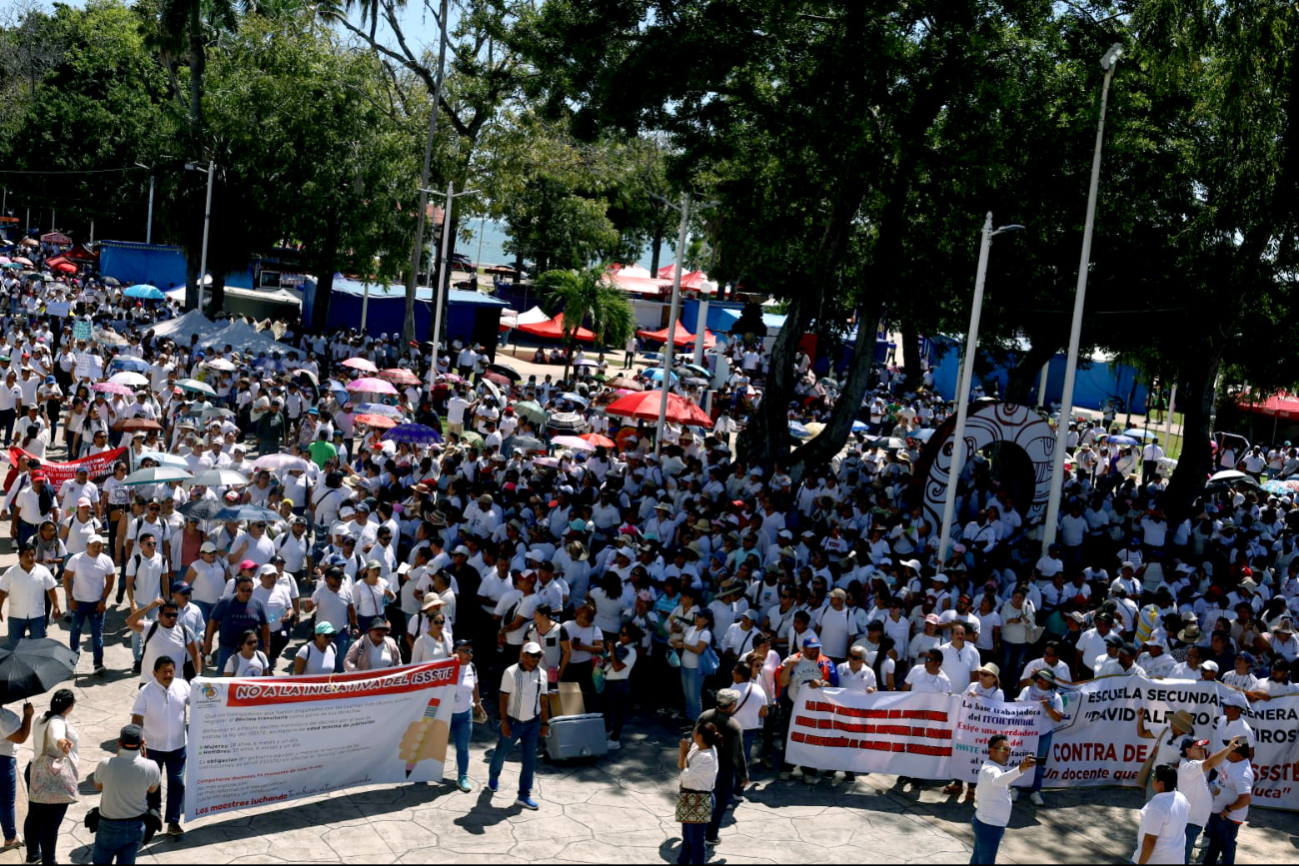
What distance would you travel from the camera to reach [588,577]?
14.4m

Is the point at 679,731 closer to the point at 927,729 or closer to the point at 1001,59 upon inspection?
the point at 927,729

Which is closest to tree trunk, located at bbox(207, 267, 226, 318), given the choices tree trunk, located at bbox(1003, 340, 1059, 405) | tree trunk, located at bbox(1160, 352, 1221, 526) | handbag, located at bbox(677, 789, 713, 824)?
tree trunk, located at bbox(1003, 340, 1059, 405)

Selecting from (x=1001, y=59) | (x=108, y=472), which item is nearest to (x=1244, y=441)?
(x=1001, y=59)

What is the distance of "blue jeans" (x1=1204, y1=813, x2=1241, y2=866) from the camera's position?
34.4 feet

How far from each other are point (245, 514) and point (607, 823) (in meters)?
5.71

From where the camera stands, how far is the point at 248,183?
39.2 m

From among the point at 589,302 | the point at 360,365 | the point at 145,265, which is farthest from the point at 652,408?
the point at 145,265

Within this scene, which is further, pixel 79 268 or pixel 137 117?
pixel 137 117

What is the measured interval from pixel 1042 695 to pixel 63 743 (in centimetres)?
797

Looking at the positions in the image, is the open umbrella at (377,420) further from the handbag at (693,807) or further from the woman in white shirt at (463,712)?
the handbag at (693,807)

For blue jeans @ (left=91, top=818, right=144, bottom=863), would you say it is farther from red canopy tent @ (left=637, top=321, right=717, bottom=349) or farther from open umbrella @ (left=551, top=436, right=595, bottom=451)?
red canopy tent @ (left=637, top=321, right=717, bottom=349)

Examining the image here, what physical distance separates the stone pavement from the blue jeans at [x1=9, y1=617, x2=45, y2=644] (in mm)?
579

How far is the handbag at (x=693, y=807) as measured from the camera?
30.5 ft

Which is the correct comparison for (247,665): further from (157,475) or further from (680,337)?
(680,337)
